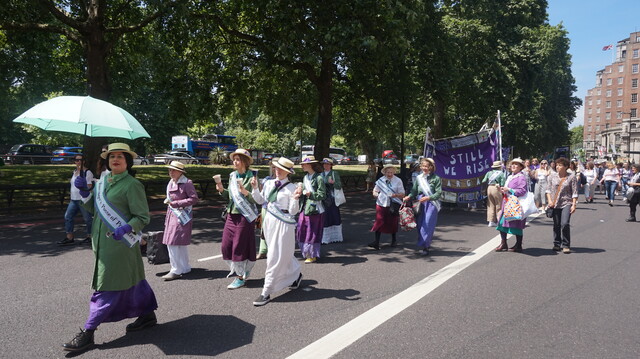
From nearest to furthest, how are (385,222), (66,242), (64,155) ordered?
(385,222) → (66,242) → (64,155)

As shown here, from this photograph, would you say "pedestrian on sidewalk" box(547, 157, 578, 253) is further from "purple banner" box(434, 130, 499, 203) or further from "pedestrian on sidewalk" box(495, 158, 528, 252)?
"purple banner" box(434, 130, 499, 203)

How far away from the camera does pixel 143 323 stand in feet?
13.9

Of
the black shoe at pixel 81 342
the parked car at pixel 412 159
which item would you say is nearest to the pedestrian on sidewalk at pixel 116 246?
the black shoe at pixel 81 342

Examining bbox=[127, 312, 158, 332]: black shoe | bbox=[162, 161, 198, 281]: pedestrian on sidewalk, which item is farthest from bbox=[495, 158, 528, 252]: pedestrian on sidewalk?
bbox=[127, 312, 158, 332]: black shoe

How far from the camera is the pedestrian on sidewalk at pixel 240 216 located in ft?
17.9

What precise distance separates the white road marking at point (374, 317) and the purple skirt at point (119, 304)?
5.20 ft

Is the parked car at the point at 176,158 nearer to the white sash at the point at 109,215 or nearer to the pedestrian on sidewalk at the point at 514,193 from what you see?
the pedestrian on sidewalk at the point at 514,193

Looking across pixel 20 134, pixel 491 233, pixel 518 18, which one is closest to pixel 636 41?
pixel 518 18

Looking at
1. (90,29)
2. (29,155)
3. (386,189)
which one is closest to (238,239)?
(386,189)

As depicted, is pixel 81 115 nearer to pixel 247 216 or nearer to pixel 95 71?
pixel 247 216

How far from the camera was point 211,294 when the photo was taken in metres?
5.38

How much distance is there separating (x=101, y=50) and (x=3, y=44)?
258 inches

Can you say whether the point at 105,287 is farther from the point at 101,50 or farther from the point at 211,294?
the point at 101,50

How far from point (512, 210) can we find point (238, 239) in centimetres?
512
